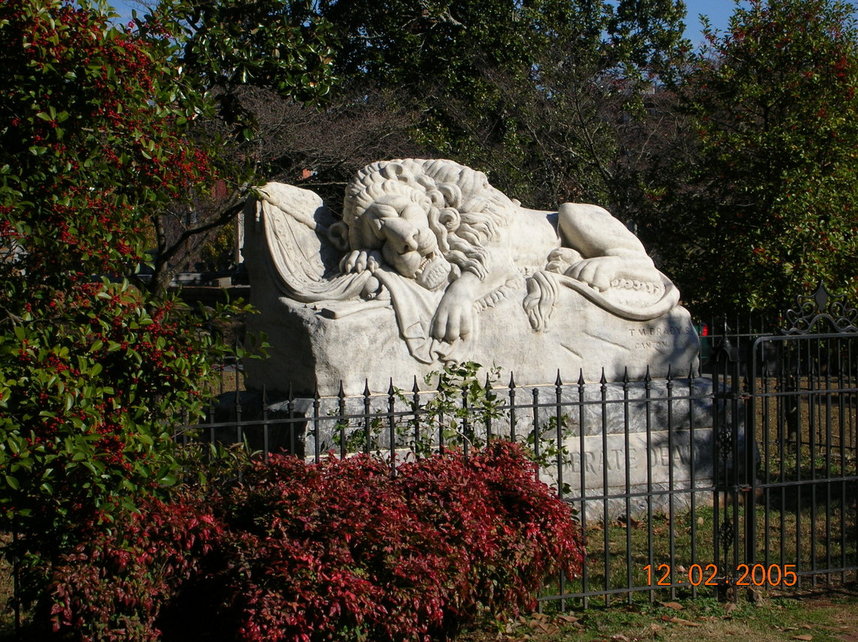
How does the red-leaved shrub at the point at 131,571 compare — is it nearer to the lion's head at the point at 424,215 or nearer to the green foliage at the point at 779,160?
the lion's head at the point at 424,215

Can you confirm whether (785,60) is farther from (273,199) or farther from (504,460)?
(504,460)

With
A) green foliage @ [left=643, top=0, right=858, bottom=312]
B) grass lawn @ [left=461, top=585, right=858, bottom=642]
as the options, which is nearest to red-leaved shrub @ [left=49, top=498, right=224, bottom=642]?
grass lawn @ [left=461, top=585, right=858, bottom=642]

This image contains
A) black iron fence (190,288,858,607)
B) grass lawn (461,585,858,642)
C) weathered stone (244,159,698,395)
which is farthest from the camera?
weathered stone (244,159,698,395)

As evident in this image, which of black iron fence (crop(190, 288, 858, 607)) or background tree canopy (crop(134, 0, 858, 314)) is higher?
background tree canopy (crop(134, 0, 858, 314))

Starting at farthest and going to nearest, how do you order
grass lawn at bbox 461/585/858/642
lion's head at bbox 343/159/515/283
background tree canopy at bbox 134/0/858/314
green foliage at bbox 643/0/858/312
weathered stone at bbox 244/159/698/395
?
green foliage at bbox 643/0/858/312 < background tree canopy at bbox 134/0/858/314 < lion's head at bbox 343/159/515/283 < weathered stone at bbox 244/159/698/395 < grass lawn at bbox 461/585/858/642

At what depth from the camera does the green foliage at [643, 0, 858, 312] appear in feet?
29.5

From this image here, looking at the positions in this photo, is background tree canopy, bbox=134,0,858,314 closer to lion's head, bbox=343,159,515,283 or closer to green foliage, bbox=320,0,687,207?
green foliage, bbox=320,0,687,207

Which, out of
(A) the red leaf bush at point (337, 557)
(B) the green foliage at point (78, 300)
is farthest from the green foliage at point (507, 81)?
(B) the green foliage at point (78, 300)

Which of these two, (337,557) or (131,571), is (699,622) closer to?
(337,557)

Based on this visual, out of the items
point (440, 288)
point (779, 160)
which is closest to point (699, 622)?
point (440, 288)

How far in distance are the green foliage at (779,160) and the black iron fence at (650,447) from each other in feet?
5.77
